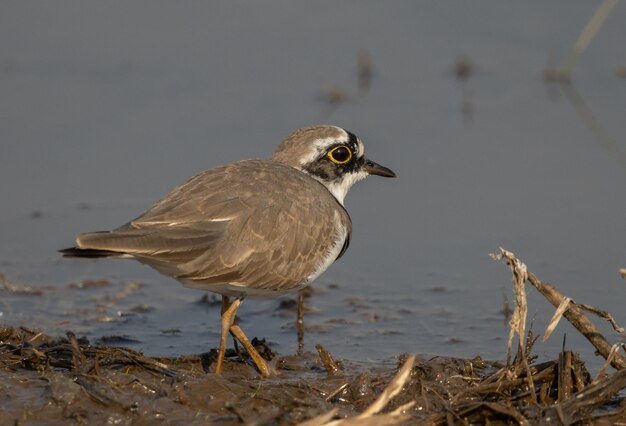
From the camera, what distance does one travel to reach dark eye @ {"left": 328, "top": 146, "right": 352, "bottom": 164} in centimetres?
897

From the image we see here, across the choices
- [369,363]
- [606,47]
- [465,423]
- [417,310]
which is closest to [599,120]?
Answer: [606,47]

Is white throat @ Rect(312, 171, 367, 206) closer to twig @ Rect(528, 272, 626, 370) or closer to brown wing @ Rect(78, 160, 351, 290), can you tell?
brown wing @ Rect(78, 160, 351, 290)

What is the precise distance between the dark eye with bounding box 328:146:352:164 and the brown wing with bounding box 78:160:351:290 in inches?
32.8

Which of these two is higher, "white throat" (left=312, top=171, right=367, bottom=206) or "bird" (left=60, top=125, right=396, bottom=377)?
"white throat" (left=312, top=171, right=367, bottom=206)

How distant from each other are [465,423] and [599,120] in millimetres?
5862

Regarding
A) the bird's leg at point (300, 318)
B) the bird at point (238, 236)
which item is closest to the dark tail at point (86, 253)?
the bird at point (238, 236)

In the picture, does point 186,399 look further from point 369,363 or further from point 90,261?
point 90,261

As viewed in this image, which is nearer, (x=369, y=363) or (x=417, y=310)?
(x=369, y=363)

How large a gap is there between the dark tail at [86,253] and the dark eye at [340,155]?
234 centimetres

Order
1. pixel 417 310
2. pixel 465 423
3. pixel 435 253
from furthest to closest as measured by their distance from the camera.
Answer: pixel 435 253 → pixel 417 310 → pixel 465 423

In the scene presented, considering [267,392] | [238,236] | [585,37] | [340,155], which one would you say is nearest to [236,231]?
[238,236]

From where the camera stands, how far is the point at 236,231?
24.6ft

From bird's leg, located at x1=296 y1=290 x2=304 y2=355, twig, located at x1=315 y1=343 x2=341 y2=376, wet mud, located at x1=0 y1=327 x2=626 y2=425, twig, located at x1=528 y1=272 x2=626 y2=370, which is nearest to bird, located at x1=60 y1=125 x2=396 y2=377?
twig, located at x1=315 y1=343 x2=341 y2=376

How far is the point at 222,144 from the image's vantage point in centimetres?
1130
